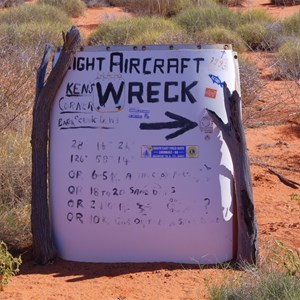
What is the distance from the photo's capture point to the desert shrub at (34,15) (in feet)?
69.8

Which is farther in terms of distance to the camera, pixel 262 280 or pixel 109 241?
pixel 109 241

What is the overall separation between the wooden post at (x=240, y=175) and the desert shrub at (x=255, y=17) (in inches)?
611

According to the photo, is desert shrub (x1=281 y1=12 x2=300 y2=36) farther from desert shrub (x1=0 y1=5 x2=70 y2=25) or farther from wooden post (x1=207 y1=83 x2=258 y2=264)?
wooden post (x1=207 y1=83 x2=258 y2=264)

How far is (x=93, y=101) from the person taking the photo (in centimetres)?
571

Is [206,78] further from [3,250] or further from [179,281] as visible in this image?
[3,250]

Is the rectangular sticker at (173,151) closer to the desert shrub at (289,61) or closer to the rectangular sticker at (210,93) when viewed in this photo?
the rectangular sticker at (210,93)

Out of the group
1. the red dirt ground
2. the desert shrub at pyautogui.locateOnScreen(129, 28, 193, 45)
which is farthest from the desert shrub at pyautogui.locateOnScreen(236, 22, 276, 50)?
the red dirt ground

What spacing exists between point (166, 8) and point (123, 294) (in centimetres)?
1954

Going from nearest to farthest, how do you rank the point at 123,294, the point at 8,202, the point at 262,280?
1. the point at 262,280
2. the point at 123,294
3. the point at 8,202

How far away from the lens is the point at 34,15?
72.9 feet

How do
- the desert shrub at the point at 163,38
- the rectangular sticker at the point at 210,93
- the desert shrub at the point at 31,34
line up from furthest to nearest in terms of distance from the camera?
the desert shrub at the point at 31,34 < the desert shrub at the point at 163,38 < the rectangular sticker at the point at 210,93

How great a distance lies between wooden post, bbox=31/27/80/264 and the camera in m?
5.70

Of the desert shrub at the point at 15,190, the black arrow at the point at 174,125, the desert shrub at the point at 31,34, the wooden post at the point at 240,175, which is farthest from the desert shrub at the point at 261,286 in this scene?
the desert shrub at the point at 31,34

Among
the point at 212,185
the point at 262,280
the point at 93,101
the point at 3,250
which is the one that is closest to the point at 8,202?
the point at 3,250
